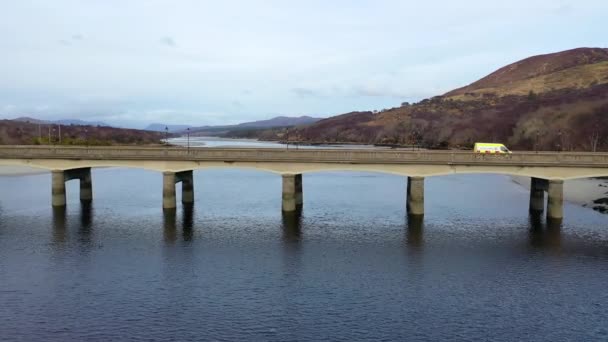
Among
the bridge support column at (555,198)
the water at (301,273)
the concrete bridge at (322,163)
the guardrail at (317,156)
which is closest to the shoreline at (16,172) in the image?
the water at (301,273)

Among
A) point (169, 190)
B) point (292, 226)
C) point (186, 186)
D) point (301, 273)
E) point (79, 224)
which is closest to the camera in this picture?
point (301, 273)

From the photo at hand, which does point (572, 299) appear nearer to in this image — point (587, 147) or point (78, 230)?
→ point (78, 230)

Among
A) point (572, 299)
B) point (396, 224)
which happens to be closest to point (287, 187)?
point (396, 224)

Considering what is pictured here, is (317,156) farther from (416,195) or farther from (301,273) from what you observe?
(301,273)

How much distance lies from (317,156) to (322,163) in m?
0.91

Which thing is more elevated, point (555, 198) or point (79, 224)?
point (555, 198)

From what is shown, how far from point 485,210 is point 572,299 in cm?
2921

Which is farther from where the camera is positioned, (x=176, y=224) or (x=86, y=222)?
(x=86, y=222)

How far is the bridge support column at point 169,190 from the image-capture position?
57.4m

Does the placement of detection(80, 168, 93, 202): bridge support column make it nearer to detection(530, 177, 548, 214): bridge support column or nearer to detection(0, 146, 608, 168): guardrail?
detection(0, 146, 608, 168): guardrail

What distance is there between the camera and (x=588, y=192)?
73.2 m

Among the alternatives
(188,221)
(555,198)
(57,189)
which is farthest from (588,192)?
(57,189)

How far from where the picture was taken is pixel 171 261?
3912 cm

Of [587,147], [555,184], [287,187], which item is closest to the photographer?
[555,184]
